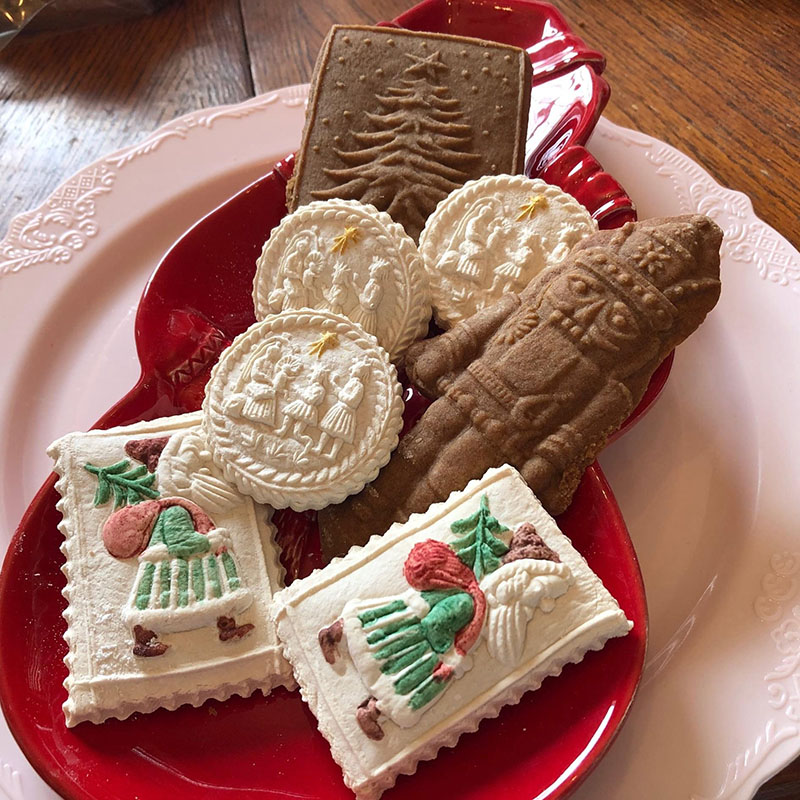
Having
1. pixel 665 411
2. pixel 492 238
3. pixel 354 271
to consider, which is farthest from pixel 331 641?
pixel 665 411

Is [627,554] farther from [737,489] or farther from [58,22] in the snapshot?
[58,22]

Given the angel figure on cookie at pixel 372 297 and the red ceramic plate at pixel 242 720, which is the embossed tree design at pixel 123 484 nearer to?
the red ceramic plate at pixel 242 720

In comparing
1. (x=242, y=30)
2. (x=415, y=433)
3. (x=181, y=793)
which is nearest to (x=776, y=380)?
(x=415, y=433)

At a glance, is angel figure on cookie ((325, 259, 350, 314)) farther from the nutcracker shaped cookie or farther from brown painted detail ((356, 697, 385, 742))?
brown painted detail ((356, 697, 385, 742))

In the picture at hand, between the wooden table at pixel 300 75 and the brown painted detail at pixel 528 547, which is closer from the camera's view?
the brown painted detail at pixel 528 547

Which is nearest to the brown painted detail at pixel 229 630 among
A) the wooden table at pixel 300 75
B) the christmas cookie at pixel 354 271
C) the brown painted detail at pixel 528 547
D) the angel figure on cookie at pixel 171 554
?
the angel figure on cookie at pixel 171 554

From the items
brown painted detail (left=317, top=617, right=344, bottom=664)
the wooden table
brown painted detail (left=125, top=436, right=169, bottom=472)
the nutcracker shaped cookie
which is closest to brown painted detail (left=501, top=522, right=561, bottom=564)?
the nutcracker shaped cookie
